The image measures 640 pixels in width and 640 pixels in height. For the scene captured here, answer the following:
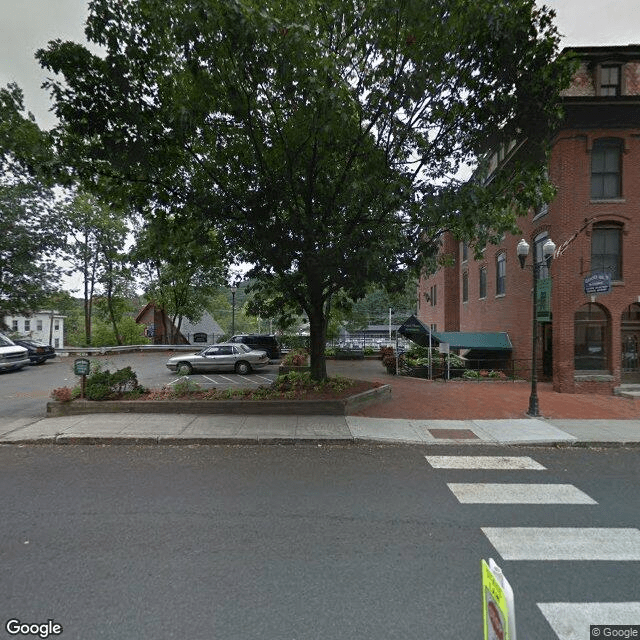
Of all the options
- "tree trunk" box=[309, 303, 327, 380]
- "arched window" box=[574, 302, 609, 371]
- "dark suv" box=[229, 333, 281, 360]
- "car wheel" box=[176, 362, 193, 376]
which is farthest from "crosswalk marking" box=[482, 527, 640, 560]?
"dark suv" box=[229, 333, 281, 360]

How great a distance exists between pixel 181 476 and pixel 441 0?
9335mm

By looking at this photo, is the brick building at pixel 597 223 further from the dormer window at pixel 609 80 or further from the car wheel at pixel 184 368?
the car wheel at pixel 184 368

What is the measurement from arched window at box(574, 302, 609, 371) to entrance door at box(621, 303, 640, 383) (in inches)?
40.6

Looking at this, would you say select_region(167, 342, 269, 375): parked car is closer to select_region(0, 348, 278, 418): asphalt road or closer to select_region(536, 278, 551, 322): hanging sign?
select_region(0, 348, 278, 418): asphalt road

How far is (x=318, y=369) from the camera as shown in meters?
11.5

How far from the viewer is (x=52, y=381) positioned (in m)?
Answer: 15.6

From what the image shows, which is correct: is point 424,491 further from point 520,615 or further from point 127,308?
point 127,308

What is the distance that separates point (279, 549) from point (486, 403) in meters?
9.10

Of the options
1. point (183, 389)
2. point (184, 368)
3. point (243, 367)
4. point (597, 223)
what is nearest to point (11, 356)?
point (184, 368)

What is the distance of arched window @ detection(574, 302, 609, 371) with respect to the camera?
13953 mm

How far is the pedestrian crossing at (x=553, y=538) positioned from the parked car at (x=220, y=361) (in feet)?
41.7

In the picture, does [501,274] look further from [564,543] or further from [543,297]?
[564,543]

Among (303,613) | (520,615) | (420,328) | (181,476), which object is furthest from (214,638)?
(420,328)

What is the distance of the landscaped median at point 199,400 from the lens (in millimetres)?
9430
